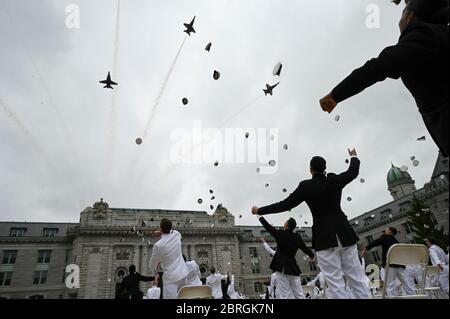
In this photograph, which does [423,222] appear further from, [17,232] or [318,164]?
[17,232]

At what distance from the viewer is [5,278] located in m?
38.3

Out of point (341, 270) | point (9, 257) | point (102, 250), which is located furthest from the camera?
point (102, 250)

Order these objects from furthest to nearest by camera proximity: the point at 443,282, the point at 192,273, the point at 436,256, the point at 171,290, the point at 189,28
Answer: the point at 189,28 → the point at 436,256 → the point at 192,273 → the point at 171,290 → the point at 443,282

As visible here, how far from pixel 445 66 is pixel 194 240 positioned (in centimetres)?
4874

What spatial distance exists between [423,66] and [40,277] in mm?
51299

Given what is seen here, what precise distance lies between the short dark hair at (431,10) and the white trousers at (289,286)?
6.65 meters

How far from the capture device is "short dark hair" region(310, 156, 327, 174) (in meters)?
4.37

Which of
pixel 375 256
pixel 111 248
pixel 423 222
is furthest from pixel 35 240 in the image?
pixel 375 256

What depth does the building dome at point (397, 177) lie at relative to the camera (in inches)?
2184

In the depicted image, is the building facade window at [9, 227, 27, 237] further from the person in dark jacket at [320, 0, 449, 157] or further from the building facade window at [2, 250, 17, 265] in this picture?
the person in dark jacket at [320, 0, 449, 157]

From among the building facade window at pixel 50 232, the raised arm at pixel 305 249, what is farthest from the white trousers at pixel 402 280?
the building facade window at pixel 50 232

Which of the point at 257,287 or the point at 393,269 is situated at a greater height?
the point at 257,287
